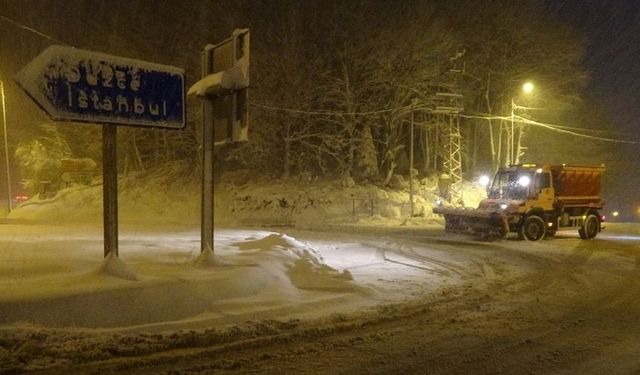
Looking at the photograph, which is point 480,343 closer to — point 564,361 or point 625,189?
point 564,361

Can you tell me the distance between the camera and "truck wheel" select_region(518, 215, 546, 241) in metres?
22.4

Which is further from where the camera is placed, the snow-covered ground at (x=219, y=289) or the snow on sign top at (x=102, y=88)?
the snow on sign top at (x=102, y=88)

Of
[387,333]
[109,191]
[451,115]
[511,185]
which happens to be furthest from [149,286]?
[451,115]

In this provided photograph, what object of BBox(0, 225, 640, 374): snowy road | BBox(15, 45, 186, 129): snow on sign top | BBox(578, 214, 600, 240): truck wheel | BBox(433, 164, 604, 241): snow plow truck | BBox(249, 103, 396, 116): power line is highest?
BBox(249, 103, 396, 116): power line

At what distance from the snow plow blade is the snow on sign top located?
15064 mm

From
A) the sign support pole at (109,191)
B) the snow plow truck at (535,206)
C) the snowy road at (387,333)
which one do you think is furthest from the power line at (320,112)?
the sign support pole at (109,191)

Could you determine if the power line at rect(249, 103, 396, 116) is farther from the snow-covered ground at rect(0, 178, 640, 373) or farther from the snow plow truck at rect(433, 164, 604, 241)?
the snow-covered ground at rect(0, 178, 640, 373)

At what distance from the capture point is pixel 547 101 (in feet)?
144

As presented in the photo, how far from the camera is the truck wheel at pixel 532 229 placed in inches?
882

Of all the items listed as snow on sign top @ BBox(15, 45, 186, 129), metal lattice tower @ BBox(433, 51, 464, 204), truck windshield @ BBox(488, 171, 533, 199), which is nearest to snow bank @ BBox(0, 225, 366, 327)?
snow on sign top @ BBox(15, 45, 186, 129)

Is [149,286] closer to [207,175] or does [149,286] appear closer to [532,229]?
[207,175]

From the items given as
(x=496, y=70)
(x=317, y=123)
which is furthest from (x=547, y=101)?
(x=317, y=123)

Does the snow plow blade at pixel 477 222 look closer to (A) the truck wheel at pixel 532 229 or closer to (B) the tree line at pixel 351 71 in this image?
(A) the truck wheel at pixel 532 229

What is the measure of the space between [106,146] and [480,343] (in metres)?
6.55
